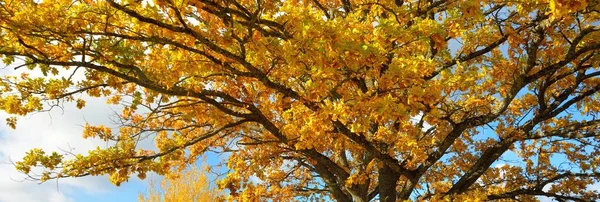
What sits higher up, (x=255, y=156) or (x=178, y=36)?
(x=255, y=156)

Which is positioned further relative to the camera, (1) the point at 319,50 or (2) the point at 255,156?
(2) the point at 255,156

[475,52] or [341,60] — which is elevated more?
[475,52]

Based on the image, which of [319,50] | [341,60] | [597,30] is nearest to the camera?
[319,50]

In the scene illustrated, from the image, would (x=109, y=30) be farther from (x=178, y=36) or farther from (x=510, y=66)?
(x=510, y=66)

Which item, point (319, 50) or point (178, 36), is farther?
point (178, 36)

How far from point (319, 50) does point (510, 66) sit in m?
4.64

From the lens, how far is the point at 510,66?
7.90 metres

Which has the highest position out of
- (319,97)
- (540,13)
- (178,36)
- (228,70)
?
(540,13)

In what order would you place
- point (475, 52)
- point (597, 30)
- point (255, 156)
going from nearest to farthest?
Answer: 1. point (597, 30)
2. point (475, 52)
3. point (255, 156)

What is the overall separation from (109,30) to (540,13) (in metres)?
5.94

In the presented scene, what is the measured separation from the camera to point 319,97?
236 inches

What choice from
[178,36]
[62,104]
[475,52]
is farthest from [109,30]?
[475,52]

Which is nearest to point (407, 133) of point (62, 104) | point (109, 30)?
point (109, 30)

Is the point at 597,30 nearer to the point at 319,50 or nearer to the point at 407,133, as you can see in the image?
the point at 407,133
